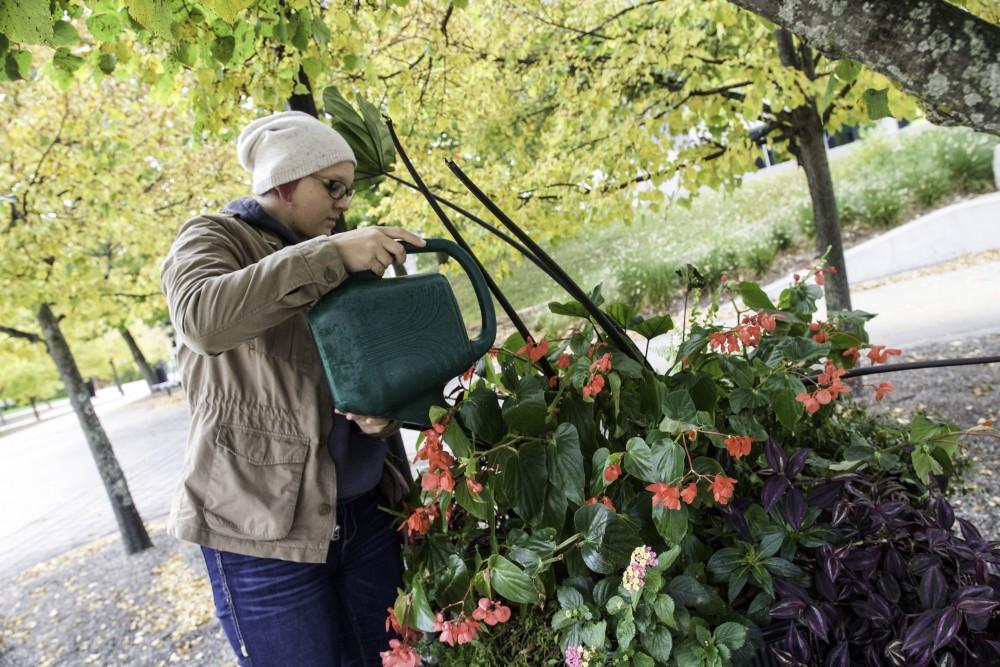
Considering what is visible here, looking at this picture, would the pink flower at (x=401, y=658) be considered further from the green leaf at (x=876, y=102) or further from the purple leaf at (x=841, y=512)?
the green leaf at (x=876, y=102)

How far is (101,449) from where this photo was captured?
5258 millimetres

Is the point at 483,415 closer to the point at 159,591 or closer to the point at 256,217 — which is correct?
the point at 256,217

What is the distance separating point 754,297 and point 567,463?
57 centimetres

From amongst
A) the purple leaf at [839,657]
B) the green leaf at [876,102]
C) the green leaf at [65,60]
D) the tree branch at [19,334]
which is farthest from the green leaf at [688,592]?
the tree branch at [19,334]

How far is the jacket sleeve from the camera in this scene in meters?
1.05

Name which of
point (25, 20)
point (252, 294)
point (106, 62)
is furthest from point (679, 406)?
point (106, 62)

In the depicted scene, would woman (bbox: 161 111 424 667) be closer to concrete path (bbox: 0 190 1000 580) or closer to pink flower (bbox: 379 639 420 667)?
pink flower (bbox: 379 639 420 667)

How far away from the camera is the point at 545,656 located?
1156 mm

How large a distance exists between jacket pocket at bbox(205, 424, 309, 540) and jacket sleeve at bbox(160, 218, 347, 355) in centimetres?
25

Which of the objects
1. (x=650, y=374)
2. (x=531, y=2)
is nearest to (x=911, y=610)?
(x=650, y=374)

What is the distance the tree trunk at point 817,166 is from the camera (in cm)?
352

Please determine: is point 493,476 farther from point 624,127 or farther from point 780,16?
point 624,127

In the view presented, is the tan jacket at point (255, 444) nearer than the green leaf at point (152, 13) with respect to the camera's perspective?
No

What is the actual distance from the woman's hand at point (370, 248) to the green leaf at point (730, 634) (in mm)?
765
